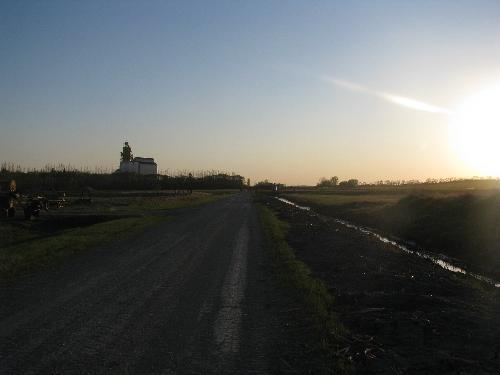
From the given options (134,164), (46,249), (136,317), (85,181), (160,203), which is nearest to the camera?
(136,317)

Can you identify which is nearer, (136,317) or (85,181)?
(136,317)

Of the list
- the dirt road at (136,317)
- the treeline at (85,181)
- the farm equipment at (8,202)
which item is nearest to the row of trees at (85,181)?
the treeline at (85,181)

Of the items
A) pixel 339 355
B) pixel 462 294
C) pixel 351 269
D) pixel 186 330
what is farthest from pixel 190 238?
pixel 339 355

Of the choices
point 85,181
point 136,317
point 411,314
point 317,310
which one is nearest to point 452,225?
point 411,314

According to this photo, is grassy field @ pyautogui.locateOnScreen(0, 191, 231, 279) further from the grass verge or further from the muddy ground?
the muddy ground

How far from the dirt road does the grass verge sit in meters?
0.87

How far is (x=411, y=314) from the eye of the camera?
11.2m

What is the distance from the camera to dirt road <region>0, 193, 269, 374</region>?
758 centimetres

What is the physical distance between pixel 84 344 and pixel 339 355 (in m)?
4.05

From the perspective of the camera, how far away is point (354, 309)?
11.7m

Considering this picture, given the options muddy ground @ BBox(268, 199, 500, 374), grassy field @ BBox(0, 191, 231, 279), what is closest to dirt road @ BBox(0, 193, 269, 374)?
grassy field @ BBox(0, 191, 231, 279)

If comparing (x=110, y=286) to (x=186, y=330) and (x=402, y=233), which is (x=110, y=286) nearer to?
(x=186, y=330)

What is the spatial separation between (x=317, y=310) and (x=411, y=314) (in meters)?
2.02

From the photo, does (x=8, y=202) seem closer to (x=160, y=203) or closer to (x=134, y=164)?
(x=160, y=203)
